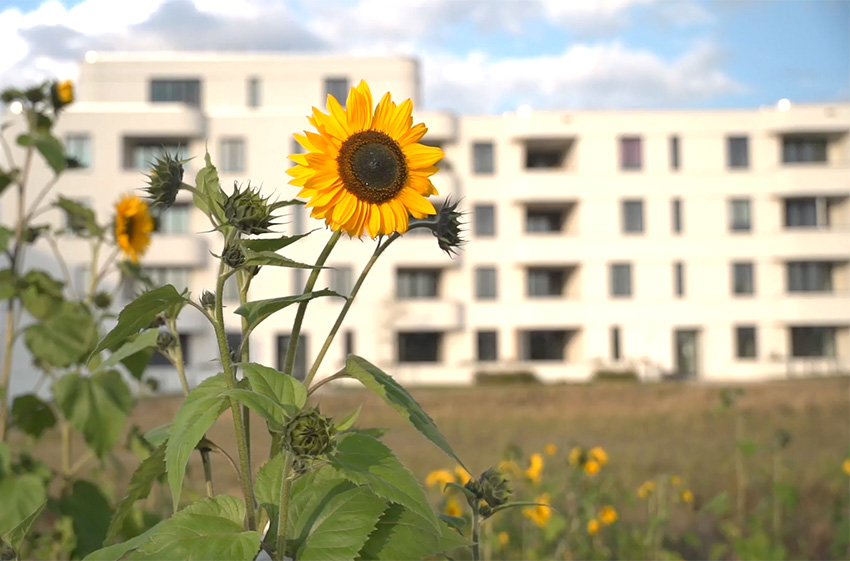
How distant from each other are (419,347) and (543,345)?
4.34 meters

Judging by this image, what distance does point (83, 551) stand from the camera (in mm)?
2303

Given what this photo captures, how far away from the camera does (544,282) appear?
30.1m

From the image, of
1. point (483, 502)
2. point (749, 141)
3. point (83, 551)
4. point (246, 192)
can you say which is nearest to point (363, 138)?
point (246, 192)

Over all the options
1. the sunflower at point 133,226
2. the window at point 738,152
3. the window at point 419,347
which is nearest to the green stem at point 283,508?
the sunflower at point 133,226

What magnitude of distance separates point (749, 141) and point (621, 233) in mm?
5218

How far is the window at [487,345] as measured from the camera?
29.3 meters

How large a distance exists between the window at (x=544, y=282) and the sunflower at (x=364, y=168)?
2860cm

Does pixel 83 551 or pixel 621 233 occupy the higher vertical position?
pixel 621 233

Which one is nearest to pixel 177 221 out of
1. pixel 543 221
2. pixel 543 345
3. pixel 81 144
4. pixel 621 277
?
pixel 81 144

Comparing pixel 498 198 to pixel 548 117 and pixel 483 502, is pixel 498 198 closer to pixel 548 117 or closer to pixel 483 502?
pixel 548 117

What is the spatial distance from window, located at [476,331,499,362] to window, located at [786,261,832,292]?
998 cm

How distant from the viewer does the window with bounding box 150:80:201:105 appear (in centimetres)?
2955

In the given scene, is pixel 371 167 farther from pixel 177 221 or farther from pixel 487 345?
pixel 487 345

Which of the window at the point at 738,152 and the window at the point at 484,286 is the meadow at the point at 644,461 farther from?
the window at the point at 738,152
